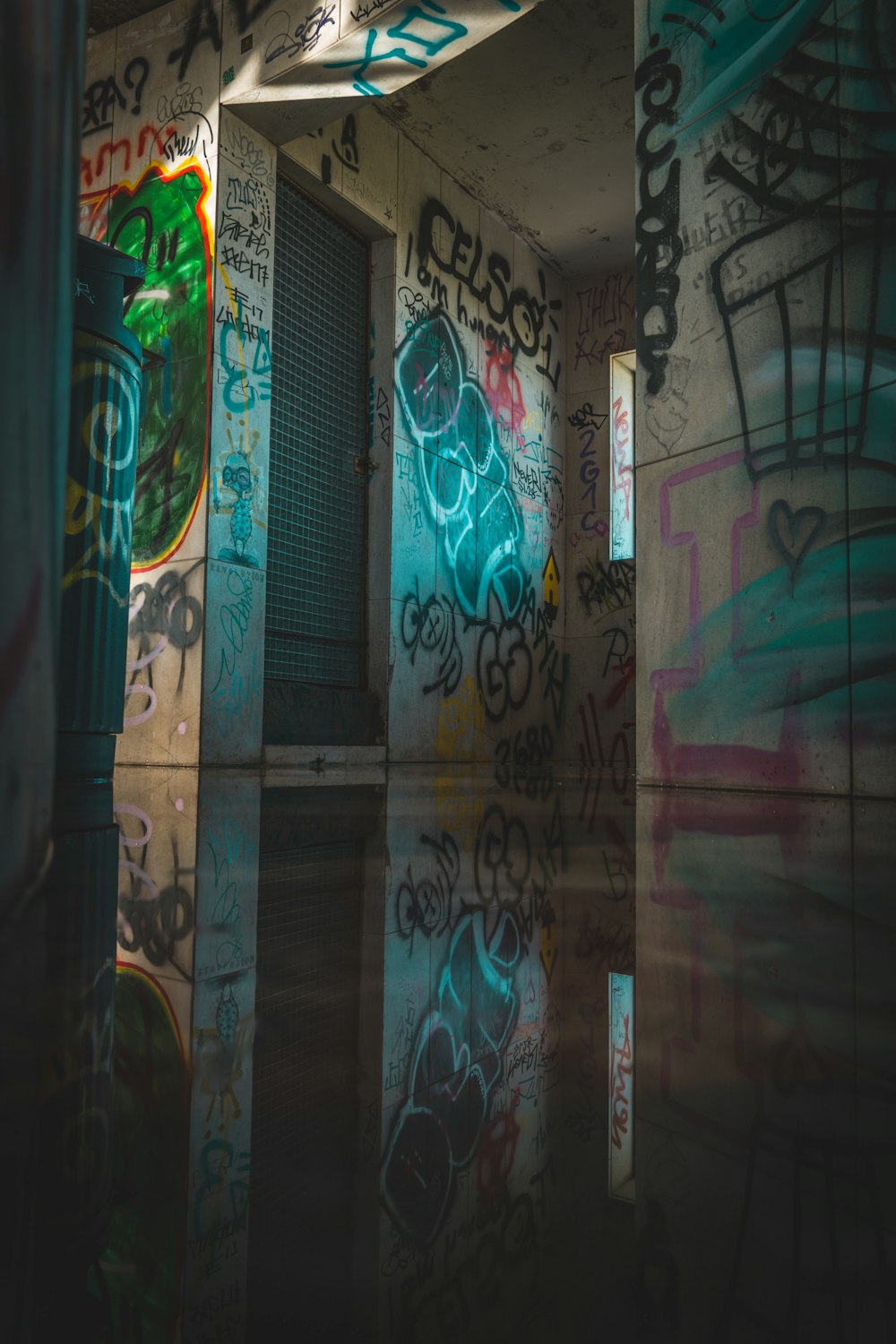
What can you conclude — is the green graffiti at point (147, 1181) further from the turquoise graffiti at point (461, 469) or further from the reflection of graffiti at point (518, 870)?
the turquoise graffiti at point (461, 469)

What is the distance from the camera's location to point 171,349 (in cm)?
740

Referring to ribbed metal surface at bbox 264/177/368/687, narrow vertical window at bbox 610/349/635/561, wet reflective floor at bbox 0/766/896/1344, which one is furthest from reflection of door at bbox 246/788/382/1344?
narrow vertical window at bbox 610/349/635/561

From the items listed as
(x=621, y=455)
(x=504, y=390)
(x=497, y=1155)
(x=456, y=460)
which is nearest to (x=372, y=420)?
(x=456, y=460)

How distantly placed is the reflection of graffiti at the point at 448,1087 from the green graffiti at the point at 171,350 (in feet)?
21.3

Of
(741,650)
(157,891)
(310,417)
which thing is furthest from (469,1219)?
(310,417)

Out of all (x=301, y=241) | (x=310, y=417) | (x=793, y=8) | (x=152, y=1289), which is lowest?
(x=152, y=1289)

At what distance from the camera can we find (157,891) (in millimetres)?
1582

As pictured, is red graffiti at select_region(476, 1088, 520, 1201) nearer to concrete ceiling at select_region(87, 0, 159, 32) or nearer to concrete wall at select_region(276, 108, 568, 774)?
concrete wall at select_region(276, 108, 568, 774)

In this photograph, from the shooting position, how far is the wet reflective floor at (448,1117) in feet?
1.54

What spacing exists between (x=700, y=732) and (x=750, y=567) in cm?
80

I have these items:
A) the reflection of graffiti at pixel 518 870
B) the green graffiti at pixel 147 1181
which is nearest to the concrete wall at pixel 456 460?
the reflection of graffiti at pixel 518 870

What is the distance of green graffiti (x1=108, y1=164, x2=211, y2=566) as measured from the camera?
23.5 ft

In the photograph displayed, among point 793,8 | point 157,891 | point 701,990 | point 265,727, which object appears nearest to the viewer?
point 701,990

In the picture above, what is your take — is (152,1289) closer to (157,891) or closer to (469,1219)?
(469,1219)
